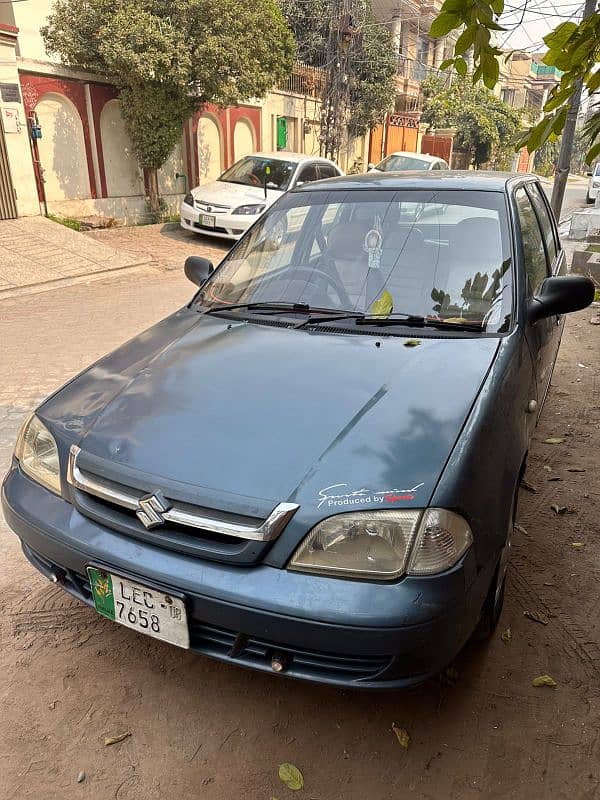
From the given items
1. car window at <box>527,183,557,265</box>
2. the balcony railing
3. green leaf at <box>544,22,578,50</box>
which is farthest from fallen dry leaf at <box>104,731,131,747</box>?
the balcony railing

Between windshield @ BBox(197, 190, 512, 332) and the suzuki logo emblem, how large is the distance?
1.31 m

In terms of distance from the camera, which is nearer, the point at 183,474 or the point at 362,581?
the point at 362,581

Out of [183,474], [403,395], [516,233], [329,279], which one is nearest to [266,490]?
[183,474]

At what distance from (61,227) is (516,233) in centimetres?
947

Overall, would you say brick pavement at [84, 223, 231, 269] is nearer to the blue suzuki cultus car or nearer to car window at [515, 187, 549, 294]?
car window at [515, 187, 549, 294]

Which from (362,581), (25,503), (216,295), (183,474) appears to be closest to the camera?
(362,581)

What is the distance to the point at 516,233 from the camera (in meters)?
2.91

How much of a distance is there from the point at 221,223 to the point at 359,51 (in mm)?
13284

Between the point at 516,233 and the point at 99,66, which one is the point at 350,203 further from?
the point at 99,66

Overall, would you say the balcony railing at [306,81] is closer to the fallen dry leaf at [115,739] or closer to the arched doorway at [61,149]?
the arched doorway at [61,149]

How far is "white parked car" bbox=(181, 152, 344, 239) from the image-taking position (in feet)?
34.9

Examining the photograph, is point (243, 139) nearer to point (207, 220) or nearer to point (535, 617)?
point (207, 220)

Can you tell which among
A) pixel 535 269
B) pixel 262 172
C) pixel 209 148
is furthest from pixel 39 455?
pixel 209 148

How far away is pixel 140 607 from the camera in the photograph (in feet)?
6.28
